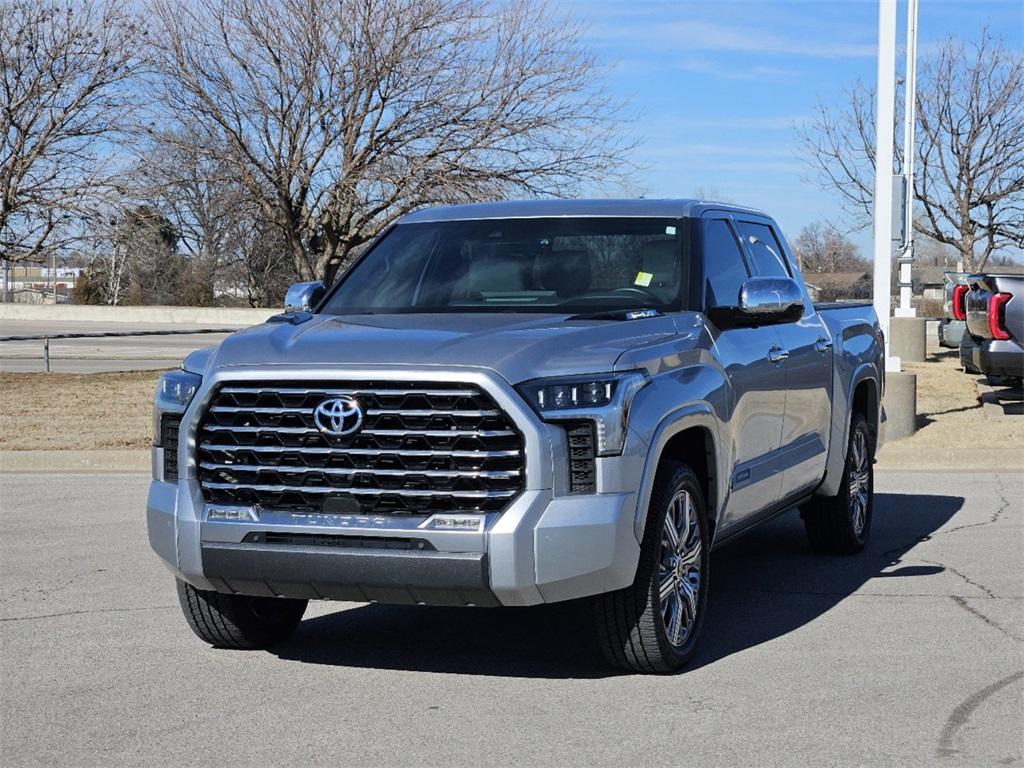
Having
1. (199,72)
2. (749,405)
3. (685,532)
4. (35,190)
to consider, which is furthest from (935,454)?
(199,72)

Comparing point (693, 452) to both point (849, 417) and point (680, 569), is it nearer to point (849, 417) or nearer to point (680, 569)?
point (680, 569)

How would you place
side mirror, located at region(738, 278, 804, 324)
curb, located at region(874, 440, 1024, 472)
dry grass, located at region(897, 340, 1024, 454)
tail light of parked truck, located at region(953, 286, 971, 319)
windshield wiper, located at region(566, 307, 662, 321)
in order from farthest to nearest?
tail light of parked truck, located at region(953, 286, 971, 319), dry grass, located at region(897, 340, 1024, 454), curb, located at region(874, 440, 1024, 472), side mirror, located at region(738, 278, 804, 324), windshield wiper, located at region(566, 307, 662, 321)

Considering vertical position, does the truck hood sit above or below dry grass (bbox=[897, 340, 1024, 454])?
above

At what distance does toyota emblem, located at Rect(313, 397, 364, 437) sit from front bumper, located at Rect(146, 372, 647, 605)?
313 mm

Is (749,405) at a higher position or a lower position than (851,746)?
higher

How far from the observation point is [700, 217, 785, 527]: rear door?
6645 mm

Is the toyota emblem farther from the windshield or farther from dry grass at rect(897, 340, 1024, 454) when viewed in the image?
dry grass at rect(897, 340, 1024, 454)

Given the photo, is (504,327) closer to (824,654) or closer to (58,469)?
(824,654)

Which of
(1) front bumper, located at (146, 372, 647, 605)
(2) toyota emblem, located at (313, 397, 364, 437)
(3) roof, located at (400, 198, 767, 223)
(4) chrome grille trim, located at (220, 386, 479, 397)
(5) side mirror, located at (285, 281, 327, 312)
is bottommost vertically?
(1) front bumper, located at (146, 372, 647, 605)

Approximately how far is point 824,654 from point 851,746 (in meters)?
1.35

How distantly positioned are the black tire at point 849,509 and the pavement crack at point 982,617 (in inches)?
48.4

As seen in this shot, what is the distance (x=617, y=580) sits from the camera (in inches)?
215

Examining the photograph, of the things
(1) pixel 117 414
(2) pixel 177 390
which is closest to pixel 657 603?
(2) pixel 177 390

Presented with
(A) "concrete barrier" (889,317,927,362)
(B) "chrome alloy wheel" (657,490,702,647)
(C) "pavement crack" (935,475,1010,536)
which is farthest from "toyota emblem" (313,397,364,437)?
(A) "concrete barrier" (889,317,927,362)
